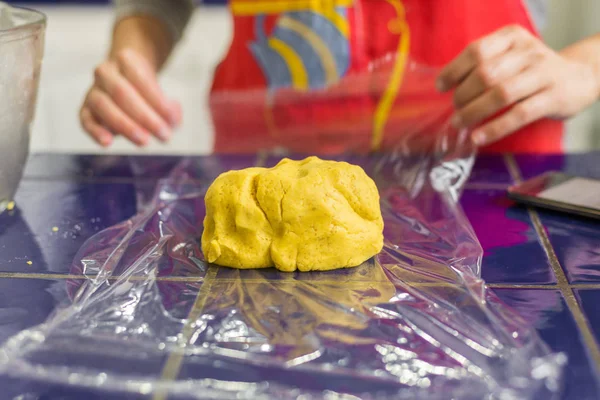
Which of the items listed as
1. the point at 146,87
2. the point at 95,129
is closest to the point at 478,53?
the point at 146,87

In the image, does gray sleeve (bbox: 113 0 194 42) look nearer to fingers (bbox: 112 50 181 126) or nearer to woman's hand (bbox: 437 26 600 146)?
fingers (bbox: 112 50 181 126)

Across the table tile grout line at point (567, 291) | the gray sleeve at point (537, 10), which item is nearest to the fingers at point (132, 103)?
the table tile grout line at point (567, 291)

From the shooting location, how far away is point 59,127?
Result: 2580 mm

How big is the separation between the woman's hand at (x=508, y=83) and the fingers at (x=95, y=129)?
544mm

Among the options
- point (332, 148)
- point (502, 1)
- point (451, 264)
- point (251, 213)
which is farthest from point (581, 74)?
point (251, 213)

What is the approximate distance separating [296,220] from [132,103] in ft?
1.71

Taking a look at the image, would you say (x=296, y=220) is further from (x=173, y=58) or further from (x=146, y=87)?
(x=173, y=58)

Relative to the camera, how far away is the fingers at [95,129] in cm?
110

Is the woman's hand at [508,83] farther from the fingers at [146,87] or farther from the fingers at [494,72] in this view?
the fingers at [146,87]

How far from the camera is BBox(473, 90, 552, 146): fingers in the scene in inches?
38.2

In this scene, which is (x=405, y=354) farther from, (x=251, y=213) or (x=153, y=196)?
(x=153, y=196)

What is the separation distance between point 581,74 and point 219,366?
783 mm

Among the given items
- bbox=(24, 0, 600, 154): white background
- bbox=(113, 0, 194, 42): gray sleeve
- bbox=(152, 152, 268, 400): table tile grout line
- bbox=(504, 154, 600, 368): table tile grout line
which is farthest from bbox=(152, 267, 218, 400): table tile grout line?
bbox=(24, 0, 600, 154): white background

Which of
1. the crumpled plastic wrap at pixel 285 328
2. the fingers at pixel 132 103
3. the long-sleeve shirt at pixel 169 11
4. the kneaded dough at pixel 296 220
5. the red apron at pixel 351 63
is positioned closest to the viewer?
the crumpled plastic wrap at pixel 285 328
